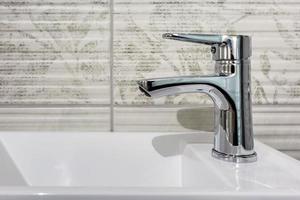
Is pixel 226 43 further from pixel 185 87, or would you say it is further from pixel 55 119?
pixel 55 119

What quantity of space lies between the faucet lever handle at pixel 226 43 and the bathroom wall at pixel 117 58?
110mm

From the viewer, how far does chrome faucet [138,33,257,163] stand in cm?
43

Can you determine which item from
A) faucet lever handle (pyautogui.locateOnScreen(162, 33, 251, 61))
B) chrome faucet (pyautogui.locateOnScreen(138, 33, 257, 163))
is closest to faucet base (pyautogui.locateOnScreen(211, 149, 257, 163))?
chrome faucet (pyautogui.locateOnScreen(138, 33, 257, 163))

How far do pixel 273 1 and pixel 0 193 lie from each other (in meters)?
0.47

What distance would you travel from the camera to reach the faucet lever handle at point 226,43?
43 centimetres

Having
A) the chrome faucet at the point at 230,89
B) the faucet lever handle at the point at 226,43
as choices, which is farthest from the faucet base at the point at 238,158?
the faucet lever handle at the point at 226,43

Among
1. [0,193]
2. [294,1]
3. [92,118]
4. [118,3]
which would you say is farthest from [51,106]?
[294,1]

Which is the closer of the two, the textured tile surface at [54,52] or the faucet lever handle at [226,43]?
the faucet lever handle at [226,43]

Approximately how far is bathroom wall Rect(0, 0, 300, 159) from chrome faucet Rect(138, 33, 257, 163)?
0.35ft

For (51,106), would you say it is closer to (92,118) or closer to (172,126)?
(92,118)

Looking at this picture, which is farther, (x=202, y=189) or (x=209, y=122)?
(x=209, y=122)

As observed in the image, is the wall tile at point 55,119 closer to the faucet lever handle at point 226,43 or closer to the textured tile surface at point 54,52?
the textured tile surface at point 54,52

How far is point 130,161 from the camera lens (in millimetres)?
491

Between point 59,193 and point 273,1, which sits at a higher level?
point 273,1
